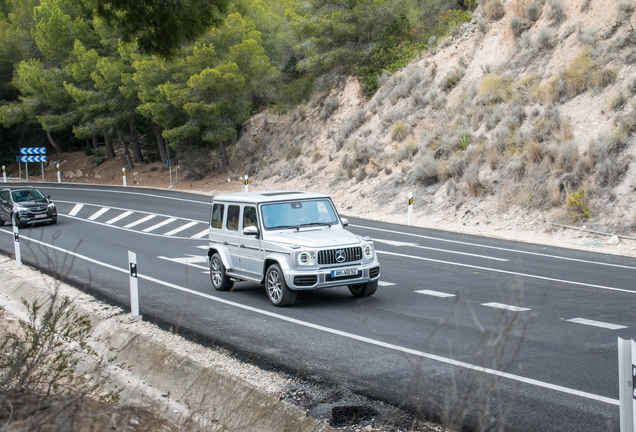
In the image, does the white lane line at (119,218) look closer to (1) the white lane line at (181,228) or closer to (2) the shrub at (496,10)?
(1) the white lane line at (181,228)

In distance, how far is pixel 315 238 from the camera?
35.1 feet

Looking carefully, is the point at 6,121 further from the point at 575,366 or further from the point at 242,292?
the point at 575,366

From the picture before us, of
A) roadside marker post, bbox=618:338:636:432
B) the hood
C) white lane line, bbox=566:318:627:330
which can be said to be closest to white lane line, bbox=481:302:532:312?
white lane line, bbox=566:318:627:330

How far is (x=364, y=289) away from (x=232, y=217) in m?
3.03

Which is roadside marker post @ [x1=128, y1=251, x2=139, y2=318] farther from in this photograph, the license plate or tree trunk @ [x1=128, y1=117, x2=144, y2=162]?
tree trunk @ [x1=128, y1=117, x2=144, y2=162]

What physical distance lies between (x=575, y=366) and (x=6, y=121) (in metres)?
54.7

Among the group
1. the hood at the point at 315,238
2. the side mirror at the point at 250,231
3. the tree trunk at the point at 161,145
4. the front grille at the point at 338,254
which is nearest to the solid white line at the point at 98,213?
the side mirror at the point at 250,231

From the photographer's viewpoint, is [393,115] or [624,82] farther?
[393,115]

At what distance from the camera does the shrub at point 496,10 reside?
33375mm

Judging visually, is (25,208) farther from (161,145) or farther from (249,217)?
(161,145)

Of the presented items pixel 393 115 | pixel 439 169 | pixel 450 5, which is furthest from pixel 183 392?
pixel 450 5

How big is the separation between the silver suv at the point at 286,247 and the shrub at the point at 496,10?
2580 cm

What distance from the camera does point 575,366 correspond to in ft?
23.2

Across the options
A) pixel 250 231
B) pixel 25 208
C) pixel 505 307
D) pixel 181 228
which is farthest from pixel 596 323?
pixel 25 208
